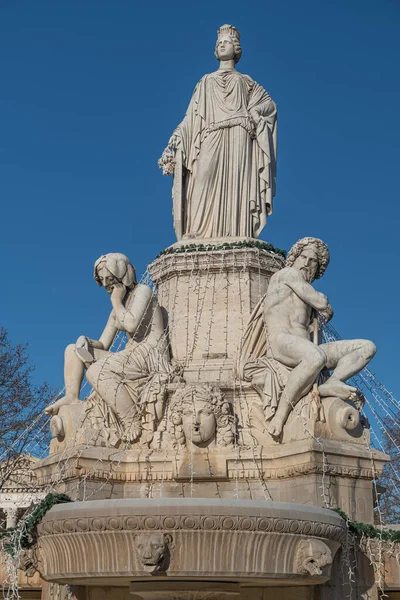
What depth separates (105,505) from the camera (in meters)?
8.77

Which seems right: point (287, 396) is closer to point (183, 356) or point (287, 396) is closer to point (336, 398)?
point (336, 398)

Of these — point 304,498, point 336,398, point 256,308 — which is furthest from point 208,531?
point 256,308

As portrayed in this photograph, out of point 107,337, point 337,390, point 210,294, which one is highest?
point 210,294

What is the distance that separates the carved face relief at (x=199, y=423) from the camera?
37.8 ft

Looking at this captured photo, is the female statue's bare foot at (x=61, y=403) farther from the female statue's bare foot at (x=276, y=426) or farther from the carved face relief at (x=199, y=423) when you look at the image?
the female statue's bare foot at (x=276, y=426)

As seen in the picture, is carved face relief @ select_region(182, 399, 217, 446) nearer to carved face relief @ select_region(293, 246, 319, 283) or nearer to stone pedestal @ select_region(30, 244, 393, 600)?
stone pedestal @ select_region(30, 244, 393, 600)

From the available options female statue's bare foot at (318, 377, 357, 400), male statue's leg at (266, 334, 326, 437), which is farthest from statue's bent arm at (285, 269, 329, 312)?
female statue's bare foot at (318, 377, 357, 400)

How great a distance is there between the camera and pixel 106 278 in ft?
43.4

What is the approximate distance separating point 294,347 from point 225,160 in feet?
14.5

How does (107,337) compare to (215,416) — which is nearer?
(215,416)

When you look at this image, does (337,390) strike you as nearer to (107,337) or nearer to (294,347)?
(294,347)

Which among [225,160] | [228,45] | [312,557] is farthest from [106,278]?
[312,557]

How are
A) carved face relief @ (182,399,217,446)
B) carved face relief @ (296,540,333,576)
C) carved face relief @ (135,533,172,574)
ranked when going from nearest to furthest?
carved face relief @ (135,533,172,574) → carved face relief @ (296,540,333,576) → carved face relief @ (182,399,217,446)

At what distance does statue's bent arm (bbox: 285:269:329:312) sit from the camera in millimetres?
12352
